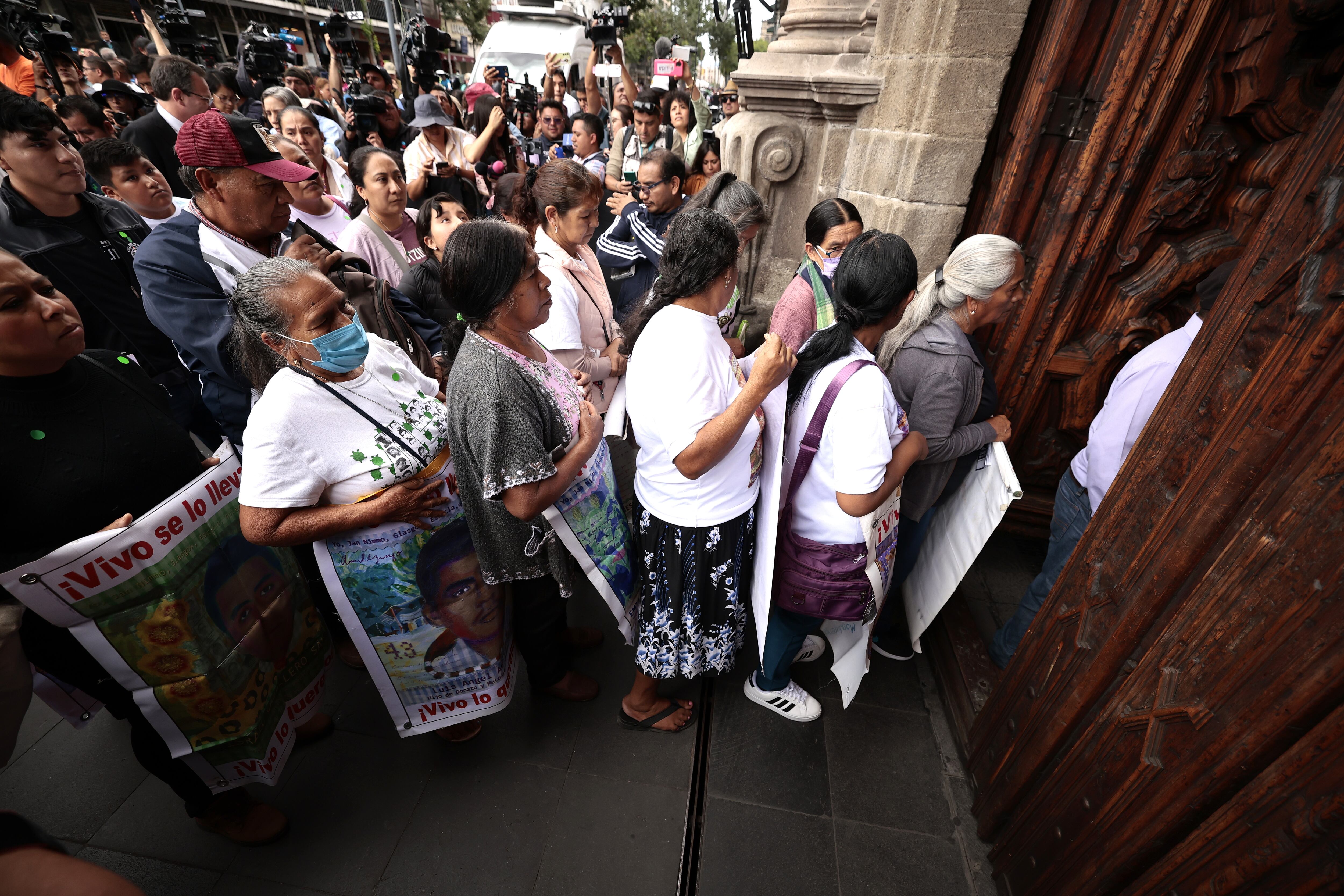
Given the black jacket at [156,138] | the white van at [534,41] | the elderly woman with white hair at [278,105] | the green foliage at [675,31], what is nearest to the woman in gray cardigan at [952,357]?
the elderly woman with white hair at [278,105]

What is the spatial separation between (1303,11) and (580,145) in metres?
5.37

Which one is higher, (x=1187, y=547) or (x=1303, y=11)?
(x=1303, y=11)

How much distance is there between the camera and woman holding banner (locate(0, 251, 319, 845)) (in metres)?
1.43

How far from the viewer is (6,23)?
6.65 meters

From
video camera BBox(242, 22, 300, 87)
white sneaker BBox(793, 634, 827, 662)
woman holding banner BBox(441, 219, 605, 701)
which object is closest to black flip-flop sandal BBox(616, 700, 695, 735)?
white sneaker BBox(793, 634, 827, 662)

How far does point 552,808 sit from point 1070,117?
3370 millimetres

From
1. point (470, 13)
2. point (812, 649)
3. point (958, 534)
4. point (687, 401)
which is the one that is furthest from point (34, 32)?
point (470, 13)

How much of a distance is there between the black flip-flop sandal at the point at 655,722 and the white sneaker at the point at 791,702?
29 centimetres

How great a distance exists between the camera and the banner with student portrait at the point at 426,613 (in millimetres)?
1753

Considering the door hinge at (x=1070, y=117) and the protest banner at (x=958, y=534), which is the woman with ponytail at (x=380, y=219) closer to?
the protest banner at (x=958, y=534)

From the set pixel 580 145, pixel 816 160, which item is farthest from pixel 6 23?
pixel 816 160

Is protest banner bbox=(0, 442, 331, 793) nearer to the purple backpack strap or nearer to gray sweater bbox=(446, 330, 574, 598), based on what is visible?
gray sweater bbox=(446, 330, 574, 598)

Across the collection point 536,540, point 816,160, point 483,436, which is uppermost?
point 816,160

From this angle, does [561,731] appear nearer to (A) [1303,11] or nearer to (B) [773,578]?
(B) [773,578]
